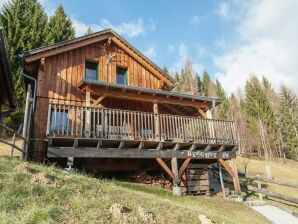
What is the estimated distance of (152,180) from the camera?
13422 mm

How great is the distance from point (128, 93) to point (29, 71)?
5.70m

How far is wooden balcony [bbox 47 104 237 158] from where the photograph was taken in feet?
36.7

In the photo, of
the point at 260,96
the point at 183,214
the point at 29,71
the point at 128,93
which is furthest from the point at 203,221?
the point at 260,96

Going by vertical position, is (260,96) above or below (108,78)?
above

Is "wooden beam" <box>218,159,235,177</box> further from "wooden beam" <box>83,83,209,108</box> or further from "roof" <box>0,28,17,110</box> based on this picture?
"roof" <box>0,28,17,110</box>

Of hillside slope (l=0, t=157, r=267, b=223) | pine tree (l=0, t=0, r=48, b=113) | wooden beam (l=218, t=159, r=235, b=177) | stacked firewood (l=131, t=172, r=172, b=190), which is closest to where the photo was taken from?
hillside slope (l=0, t=157, r=267, b=223)

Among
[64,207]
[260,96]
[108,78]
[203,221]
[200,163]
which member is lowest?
[203,221]

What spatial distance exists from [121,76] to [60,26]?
72.8 feet

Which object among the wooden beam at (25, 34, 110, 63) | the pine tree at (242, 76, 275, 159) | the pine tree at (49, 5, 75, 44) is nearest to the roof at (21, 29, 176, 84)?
the wooden beam at (25, 34, 110, 63)

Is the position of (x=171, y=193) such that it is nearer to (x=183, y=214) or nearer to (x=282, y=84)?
(x=183, y=214)

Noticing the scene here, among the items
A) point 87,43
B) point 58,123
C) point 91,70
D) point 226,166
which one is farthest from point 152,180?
point 87,43

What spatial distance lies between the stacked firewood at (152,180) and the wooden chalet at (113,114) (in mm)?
708

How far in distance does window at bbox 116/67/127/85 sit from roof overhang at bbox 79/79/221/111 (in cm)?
325

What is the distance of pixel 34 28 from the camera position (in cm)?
3056
